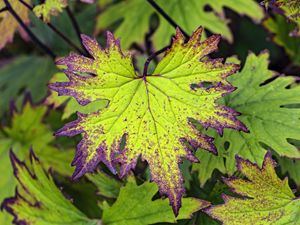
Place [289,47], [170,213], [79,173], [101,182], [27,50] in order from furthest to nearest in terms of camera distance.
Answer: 1. [27,50]
2. [289,47]
3. [101,182]
4. [170,213]
5. [79,173]

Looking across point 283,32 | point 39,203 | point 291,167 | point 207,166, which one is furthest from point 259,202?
point 283,32

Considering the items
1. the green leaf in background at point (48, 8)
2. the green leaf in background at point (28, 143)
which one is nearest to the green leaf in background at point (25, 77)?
the green leaf in background at point (28, 143)

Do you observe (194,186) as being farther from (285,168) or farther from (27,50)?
(27,50)

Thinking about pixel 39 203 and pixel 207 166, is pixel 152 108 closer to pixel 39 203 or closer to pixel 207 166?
pixel 207 166

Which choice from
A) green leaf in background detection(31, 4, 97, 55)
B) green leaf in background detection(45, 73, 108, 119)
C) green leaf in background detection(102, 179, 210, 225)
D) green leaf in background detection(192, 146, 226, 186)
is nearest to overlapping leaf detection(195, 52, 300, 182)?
green leaf in background detection(192, 146, 226, 186)

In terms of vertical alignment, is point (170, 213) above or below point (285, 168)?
above

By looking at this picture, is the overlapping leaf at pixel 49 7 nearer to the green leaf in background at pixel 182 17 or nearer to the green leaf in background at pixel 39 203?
the green leaf in background at pixel 39 203

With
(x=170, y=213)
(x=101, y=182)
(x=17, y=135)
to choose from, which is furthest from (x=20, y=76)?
(x=170, y=213)
